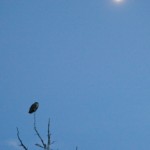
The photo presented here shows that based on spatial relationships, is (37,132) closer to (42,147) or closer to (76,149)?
(42,147)

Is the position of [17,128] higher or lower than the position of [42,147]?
higher

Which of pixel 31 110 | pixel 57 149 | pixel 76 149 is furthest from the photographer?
pixel 31 110

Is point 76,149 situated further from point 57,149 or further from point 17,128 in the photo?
point 17,128

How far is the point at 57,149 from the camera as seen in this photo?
30.5ft

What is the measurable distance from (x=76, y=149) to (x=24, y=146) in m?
1.67

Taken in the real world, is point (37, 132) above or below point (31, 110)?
below

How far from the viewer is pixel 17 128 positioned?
28.7 feet

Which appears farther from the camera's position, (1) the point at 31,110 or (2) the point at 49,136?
(1) the point at 31,110

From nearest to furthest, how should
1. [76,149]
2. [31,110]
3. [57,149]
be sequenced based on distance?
[76,149]
[57,149]
[31,110]

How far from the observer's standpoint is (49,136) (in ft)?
29.8

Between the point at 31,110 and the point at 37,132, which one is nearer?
the point at 37,132

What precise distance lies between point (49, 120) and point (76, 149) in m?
1.32

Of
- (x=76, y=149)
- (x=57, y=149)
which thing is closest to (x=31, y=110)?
(x=57, y=149)

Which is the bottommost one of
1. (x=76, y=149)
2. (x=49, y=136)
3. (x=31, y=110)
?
(x=76, y=149)
